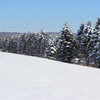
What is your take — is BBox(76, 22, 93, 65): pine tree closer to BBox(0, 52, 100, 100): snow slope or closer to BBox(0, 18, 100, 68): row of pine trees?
BBox(0, 18, 100, 68): row of pine trees

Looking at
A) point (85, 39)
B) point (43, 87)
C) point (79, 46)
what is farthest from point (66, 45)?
point (43, 87)

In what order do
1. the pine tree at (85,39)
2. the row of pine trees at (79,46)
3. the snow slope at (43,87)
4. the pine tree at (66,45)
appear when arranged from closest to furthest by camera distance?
the snow slope at (43,87), the row of pine trees at (79,46), the pine tree at (66,45), the pine tree at (85,39)

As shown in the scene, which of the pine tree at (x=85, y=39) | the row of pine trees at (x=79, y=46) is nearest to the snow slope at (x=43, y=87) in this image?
the row of pine trees at (x=79, y=46)

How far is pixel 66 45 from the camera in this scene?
4844 cm

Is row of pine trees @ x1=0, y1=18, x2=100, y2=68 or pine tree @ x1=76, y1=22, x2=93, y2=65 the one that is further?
pine tree @ x1=76, y1=22, x2=93, y2=65

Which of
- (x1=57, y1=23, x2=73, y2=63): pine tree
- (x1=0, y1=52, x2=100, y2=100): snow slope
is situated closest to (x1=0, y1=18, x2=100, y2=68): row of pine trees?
(x1=57, y1=23, x2=73, y2=63): pine tree

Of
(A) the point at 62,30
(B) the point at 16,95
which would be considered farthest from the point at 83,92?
(A) the point at 62,30

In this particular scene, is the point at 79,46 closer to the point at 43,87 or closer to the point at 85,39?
the point at 85,39

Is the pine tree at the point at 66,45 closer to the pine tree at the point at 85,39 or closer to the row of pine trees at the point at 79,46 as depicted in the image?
the row of pine trees at the point at 79,46

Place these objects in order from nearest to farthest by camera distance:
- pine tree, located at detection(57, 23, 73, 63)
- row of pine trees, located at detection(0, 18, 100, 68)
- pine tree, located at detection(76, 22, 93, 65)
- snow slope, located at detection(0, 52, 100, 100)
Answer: snow slope, located at detection(0, 52, 100, 100), row of pine trees, located at detection(0, 18, 100, 68), pine tree, located at detection(57, 23, 73, 63), pine tree, located at detection(76, 22, 93, 65)

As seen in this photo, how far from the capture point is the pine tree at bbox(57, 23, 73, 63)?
4838 centimetres

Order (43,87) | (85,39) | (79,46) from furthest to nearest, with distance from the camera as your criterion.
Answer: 1. (79,46)
2. (85,39)
3. (43,87)

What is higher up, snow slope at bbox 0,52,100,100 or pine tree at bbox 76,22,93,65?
pine tree at bbox 76,22,93,65

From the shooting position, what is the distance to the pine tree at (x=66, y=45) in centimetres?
4838
